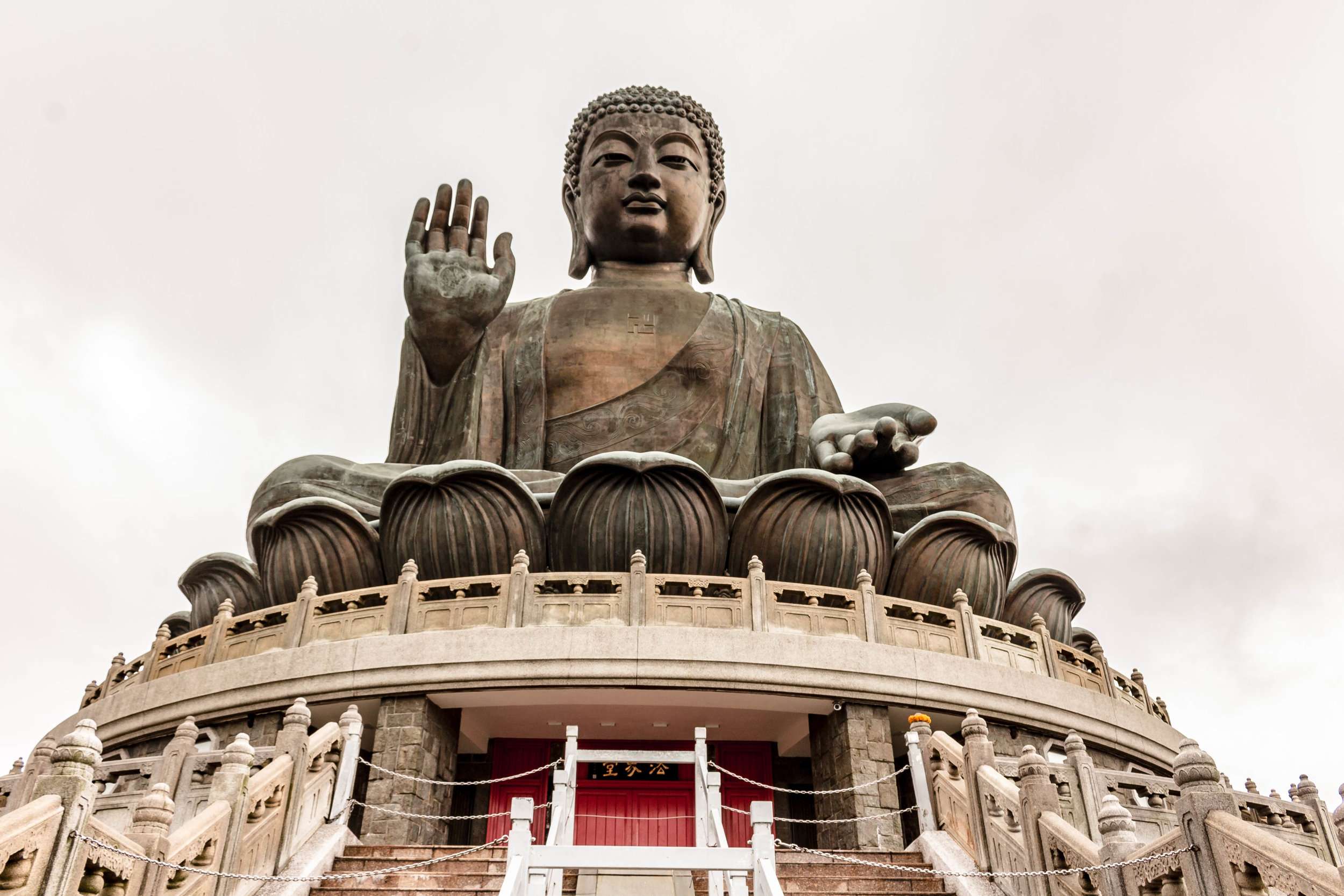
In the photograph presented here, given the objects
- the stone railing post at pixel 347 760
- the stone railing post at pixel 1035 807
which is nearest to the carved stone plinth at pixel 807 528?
the stone railing post at pixel 347 760

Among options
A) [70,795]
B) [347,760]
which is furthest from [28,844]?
[347,760]

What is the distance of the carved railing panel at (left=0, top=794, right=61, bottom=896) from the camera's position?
3615 millimetres

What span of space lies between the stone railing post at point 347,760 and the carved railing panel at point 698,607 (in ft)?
8.43

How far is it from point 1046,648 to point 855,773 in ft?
8.25

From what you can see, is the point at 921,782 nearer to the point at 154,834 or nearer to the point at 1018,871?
the point at 1018,871

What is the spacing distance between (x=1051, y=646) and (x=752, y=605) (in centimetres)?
274

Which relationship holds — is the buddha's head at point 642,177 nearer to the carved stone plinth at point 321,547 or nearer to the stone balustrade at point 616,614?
the carved stone plinth at point 321,547

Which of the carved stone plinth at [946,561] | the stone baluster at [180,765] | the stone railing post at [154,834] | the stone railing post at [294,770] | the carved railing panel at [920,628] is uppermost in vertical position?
the carved stone plinth at [946,561]

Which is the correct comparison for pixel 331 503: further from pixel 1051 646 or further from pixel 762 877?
pixel 762 877

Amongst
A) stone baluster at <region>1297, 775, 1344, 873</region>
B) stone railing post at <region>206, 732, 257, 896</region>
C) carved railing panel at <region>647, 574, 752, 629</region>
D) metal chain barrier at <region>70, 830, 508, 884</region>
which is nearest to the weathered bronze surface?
carved railing panel at <region>647, 574, 752, 629</region>

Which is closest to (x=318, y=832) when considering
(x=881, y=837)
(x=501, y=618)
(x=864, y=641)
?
(x=501, y=618)

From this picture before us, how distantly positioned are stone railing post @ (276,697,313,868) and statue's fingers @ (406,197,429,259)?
24.1 feet

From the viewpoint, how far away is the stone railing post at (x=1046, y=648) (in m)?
9.57

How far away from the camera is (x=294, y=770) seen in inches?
229
